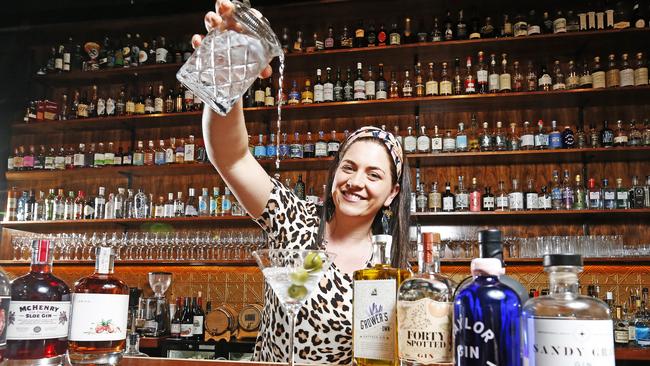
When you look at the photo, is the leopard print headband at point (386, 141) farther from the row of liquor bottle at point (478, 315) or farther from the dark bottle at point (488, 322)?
the dark bottle at point (488, 322)

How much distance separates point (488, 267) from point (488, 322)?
72 mm

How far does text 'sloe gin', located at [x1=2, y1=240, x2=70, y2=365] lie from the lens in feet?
3.19

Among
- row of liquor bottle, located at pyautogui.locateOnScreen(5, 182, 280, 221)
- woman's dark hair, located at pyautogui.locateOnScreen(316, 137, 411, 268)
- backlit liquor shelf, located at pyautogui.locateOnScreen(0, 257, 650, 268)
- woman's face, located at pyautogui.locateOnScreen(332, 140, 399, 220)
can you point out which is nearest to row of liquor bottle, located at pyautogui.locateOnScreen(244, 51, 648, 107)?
row of liquor bottle, located at pyautogui.locateOnScreen(5, 182, 280, 221)

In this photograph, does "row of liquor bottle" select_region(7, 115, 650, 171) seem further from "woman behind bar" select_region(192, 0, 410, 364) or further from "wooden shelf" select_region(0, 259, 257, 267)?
"woman behind bar" select_region(192, 0, 410, 364)

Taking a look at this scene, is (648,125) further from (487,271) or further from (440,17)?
(487,271)

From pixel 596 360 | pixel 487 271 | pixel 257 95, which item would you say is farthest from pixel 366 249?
pixel 257 95

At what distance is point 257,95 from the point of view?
4.35 meters

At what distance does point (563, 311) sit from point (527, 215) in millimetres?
3424

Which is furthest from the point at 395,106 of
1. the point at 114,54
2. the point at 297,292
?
the point at 297,292

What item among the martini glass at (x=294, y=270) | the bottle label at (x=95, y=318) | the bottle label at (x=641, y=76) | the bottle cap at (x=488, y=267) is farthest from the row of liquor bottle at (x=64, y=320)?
the bottle label at (x=641, y=76)

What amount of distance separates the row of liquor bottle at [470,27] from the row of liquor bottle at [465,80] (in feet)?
0.60

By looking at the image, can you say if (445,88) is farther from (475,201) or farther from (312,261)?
(312,261)

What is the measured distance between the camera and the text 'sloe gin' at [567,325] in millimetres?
681

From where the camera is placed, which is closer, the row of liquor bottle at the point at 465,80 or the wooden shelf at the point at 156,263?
the row of liquor bottle at the point at 465,80
